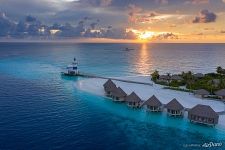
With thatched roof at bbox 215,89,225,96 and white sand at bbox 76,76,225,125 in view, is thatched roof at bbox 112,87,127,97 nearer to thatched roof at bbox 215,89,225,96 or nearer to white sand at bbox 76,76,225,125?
white sand at bbox 76,76,225,125

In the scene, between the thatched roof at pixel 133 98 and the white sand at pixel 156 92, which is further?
the white sand at pixel 156 92

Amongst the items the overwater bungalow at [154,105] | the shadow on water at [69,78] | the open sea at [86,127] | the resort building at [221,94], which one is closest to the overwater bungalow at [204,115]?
the open sea at [86,127]

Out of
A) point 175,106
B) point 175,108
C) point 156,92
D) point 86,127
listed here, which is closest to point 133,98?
point 175,106

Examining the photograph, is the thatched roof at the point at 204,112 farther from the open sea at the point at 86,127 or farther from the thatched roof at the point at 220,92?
the thatched roof at the point at 220,92

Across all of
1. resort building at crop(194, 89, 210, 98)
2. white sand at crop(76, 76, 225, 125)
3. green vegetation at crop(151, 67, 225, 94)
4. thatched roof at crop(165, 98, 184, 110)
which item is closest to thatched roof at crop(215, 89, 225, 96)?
resort building at crop(194, 89, 210, 98)

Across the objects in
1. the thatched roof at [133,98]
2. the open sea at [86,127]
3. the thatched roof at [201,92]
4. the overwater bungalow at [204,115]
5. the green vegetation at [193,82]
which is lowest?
the open sea at [86,127]

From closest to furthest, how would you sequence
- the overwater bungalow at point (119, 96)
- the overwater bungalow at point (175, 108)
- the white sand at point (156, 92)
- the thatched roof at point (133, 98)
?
the overwater bungalow at point (175, 108) → the thatched roof at point (133, 98) → the white sand at point (156, 92) → the overwater bungalow at point (119, 96)
